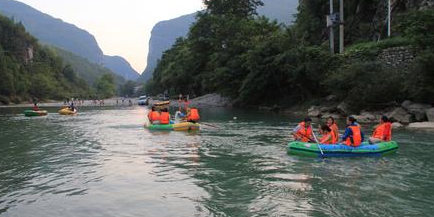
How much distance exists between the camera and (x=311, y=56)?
38.5 meters

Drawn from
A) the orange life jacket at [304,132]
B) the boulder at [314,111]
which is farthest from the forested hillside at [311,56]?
the orange life jacket at [304,132]

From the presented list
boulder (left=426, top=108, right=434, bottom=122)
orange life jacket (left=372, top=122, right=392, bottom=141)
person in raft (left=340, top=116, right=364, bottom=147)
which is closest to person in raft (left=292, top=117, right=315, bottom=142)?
person in raft (left=340, top=116, right=364, bottom=147)

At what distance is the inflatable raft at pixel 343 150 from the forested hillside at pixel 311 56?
11929mm

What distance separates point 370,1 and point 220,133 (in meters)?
28.5

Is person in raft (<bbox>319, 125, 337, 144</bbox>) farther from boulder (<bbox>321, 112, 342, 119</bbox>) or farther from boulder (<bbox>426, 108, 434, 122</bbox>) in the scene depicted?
boulder (<bbox>321, 112, 342, 119</bbox>)

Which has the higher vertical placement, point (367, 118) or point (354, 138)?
point (367, 118)

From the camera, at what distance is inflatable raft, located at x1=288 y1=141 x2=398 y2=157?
15.6 meters

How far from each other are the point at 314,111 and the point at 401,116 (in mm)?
9006

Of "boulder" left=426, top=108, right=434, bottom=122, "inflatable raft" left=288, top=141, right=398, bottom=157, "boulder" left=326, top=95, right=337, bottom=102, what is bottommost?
"inflatable raft" left=288, top=141, right=398, bottom=157

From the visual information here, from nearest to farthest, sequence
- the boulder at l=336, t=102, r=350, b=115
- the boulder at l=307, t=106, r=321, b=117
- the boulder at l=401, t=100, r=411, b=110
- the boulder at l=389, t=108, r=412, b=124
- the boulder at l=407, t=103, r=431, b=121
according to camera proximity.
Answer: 1. the boulder at l=407, t=103, r=431, b=121
2. the boulder at l=389, t=108, r=412, b=124
3. the boulder at l=401, t=100, r=411, b=110
4. the boulder at l=336, t=102, r=350, b=115
5. the boulder at l=307, t=106, r=321, b=117

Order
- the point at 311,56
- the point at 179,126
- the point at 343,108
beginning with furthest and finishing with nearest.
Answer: the point at 311,56 → the point at 343,108 → the point at 179,126

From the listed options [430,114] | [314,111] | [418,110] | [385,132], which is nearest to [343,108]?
[314,111]

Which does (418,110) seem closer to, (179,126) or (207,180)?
(179,126)

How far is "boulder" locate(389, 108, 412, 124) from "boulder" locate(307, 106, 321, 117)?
286 inches
